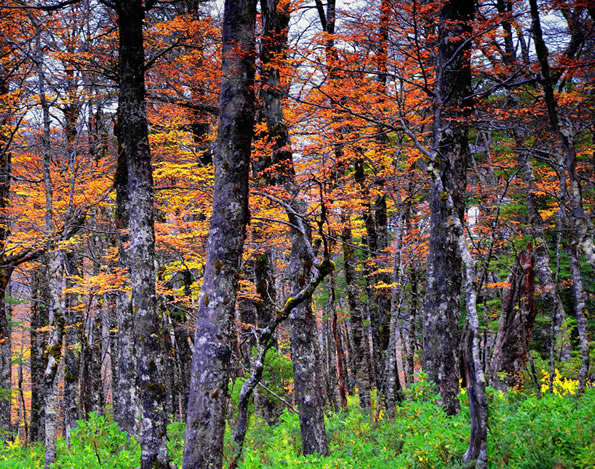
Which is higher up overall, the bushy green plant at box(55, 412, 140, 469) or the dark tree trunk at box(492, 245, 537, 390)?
the dark tree trunk at box(492, 245, 537, 390)

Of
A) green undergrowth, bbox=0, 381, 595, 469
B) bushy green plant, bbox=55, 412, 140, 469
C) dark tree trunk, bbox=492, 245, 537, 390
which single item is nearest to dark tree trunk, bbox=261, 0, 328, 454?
green undergrowth, bbox=0, 381, 595, 469

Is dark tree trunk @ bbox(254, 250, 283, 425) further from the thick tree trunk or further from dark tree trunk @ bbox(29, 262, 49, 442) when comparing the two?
dark tree trunk @ bbox(29, 262, 49, 442)

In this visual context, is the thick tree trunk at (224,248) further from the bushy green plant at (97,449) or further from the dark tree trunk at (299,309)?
the bushy green plant at (97,449)

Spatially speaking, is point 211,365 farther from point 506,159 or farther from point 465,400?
point 506,159

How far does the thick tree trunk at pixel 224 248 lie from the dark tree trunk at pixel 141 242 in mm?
1547

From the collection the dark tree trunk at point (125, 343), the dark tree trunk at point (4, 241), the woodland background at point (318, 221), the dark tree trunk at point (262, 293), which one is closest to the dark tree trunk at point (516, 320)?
the woodland background at point (318, 221)

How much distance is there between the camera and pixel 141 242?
6.18 meters

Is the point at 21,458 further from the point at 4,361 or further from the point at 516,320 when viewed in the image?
the point at 516,320

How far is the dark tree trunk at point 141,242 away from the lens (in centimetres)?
576

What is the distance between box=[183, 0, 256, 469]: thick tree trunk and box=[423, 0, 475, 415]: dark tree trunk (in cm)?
327

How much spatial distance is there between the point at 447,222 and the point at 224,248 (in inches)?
153

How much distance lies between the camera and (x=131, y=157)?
20.6 ft

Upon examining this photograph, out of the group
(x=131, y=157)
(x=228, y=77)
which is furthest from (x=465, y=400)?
(x=131, y=157)

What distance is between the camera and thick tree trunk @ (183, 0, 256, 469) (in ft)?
14.6
